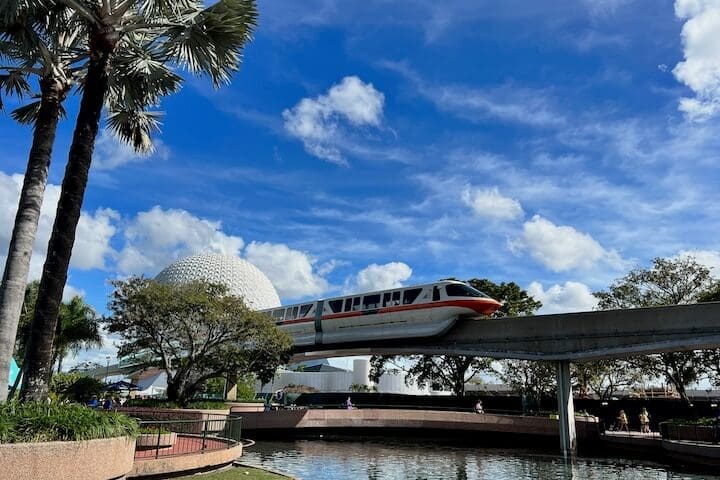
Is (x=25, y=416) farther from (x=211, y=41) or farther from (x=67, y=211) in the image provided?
(x=211, y=41)

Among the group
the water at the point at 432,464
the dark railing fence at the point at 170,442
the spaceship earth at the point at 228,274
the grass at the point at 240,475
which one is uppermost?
the spaceship earth at the point at 228,274

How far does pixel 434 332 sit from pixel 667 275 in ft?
51.7

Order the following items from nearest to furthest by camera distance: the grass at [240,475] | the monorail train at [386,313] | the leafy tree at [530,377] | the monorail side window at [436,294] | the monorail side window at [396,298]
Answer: the grass at [240,475] → the monorail train at [386,313] → the monorail side window at [436,294] → the monorail side window at [396,298] → the leafy tree at [530,377]

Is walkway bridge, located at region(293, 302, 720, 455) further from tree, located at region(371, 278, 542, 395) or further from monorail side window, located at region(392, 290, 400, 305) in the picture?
tree, located at region(371, 278, 542, 395)

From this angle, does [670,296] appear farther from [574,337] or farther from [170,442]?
[170,442]

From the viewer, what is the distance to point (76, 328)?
38.4 m

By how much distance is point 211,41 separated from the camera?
1257 cm

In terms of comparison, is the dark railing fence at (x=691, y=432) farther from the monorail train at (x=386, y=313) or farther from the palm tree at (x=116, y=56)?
the palm tree at (x=116, y=56)

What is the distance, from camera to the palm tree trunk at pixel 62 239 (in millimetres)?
9891

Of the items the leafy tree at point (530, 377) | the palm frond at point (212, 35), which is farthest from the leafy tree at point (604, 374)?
the palm frond at point (212, 35)

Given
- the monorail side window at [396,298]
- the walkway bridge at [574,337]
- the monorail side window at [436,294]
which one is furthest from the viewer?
the monorail side window at [396,298]

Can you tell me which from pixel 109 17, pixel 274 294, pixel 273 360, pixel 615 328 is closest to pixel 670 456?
pixel 615 328

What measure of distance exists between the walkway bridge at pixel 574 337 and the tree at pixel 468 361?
1380 centimetres

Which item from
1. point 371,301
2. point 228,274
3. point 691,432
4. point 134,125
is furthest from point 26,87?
point 228,274
